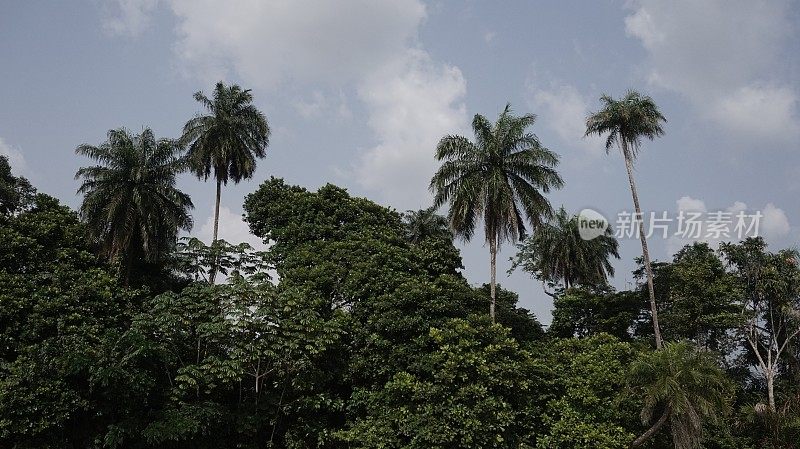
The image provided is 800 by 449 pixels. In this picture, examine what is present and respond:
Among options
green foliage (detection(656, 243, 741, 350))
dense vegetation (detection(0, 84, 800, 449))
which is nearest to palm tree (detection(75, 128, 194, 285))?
dense vegetation (detection(0, 84, 800, 449))

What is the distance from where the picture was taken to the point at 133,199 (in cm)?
2636

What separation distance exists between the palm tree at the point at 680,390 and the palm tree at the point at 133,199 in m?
20.6

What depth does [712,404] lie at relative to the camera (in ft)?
65.0

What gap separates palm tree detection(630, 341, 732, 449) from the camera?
1944 centimetres

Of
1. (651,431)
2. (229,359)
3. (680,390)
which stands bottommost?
(651,431)

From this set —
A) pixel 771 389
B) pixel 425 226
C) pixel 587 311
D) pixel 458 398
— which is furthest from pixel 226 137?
pixel 771 389

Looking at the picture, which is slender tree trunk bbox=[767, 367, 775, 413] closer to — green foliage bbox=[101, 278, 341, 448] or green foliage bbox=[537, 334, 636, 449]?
green foliage bbox=[537, 334, 636, 449]

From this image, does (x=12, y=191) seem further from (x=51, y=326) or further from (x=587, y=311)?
(x=587, y=311)

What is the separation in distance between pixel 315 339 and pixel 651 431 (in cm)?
→ 1192

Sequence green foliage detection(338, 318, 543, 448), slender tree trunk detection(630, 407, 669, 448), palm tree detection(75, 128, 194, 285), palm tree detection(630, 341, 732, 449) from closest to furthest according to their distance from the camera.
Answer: green foliage detection(338, 318, 543, 448) < palm tree detection(630, 341, 732, 449) < slender tree trunk detection(630, 407, 669, 448) < palm tree detection(75, 128, 194, 285)

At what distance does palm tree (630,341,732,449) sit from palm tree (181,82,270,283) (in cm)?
2193

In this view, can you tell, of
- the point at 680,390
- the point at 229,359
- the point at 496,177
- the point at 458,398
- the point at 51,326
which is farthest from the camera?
the point at 496,177

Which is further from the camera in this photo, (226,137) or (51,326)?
(226,137)

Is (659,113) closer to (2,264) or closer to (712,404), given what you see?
(712,404)
